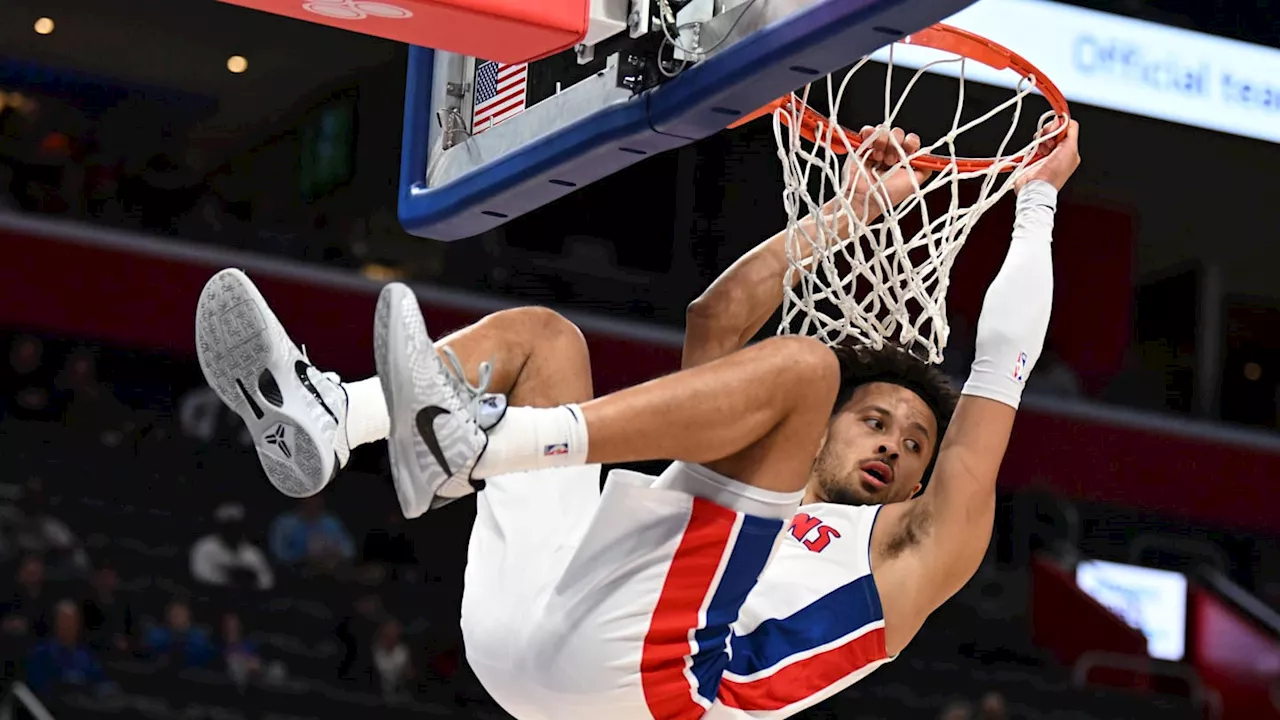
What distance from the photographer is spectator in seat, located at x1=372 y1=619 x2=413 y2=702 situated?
360 inches

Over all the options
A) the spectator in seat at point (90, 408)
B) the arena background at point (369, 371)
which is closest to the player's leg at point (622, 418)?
the arena background at point (369, 371)

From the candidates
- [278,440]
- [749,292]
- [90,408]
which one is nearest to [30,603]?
[90,408]

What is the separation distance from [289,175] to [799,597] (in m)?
9.45

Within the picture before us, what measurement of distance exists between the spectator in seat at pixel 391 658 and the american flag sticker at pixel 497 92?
5.67m

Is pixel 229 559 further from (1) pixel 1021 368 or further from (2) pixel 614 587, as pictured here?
(1) pixel 1021 368

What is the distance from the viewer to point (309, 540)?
9.88m

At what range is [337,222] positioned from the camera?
1141 cm

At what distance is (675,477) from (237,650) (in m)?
5.92

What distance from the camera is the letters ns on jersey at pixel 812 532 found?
3836mm

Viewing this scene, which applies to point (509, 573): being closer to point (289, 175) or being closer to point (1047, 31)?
point (1047, 31)

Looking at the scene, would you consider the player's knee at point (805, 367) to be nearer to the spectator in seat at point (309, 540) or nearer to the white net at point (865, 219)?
the white net at point (865, 219)

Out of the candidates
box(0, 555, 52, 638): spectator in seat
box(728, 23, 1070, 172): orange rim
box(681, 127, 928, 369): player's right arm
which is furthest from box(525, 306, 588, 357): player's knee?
box(0, 555, 52, 638): spectator in seat

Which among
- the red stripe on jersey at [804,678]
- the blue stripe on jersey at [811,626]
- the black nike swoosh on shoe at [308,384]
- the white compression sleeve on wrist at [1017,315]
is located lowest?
the red stripe on jersey at [804,678]

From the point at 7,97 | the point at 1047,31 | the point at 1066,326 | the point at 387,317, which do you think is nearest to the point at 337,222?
the point at 7,97
